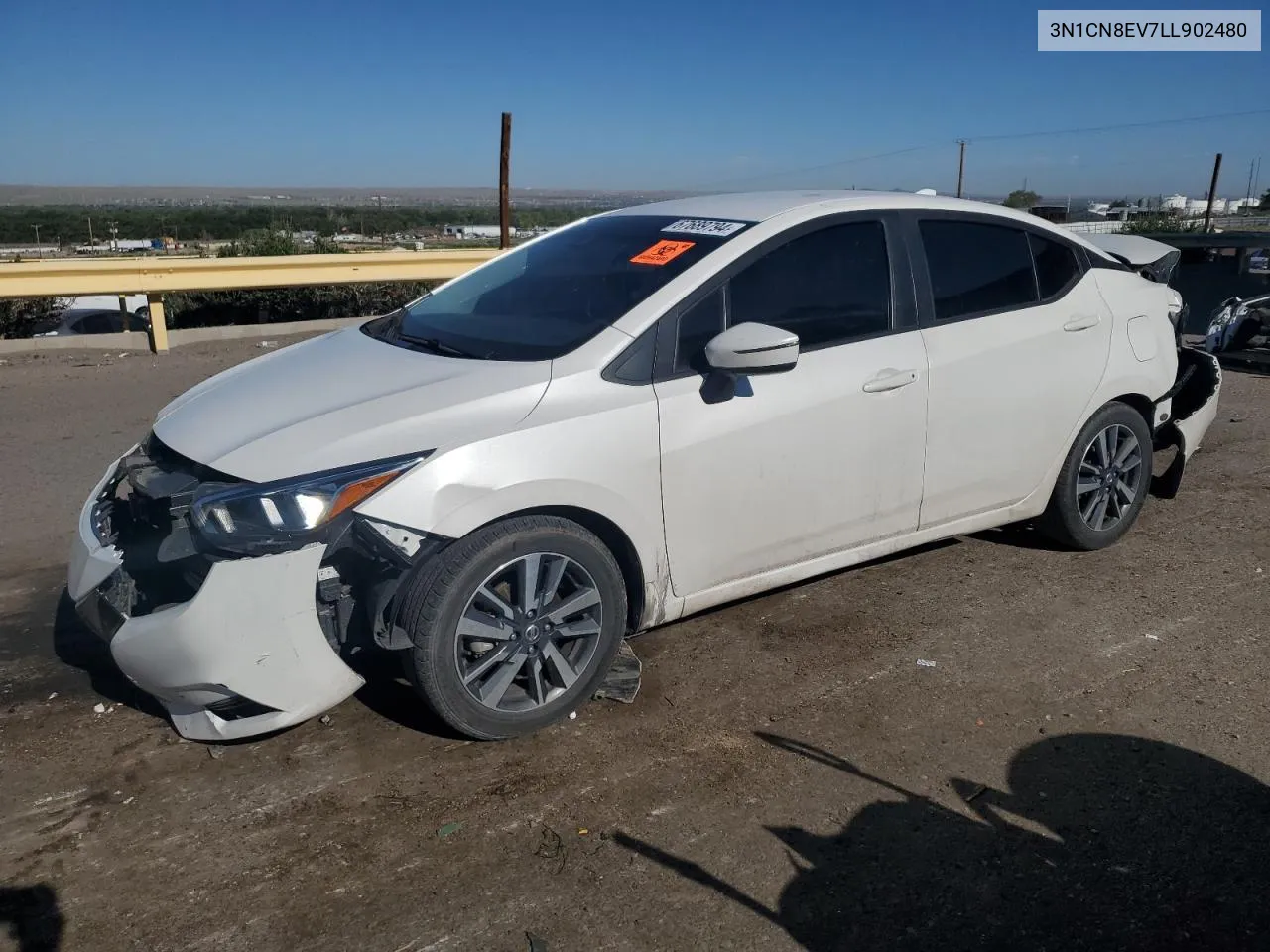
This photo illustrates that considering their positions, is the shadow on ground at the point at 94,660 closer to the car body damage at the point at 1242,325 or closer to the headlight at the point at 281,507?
the headlight at the point at 281,507

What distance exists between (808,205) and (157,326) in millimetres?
8818

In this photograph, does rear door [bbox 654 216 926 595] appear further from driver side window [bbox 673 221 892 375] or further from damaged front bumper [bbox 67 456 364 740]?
damaged front bumper [bbox 67 456 364 740]

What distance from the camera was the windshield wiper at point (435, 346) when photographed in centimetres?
380

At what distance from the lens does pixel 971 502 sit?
453 centimetres

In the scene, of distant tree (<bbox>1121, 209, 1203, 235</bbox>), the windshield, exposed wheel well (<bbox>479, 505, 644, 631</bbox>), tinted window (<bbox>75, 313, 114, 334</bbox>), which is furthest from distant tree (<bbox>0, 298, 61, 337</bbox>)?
distant tree (<bbox>1121, 209, 1203, 235</bbox>)

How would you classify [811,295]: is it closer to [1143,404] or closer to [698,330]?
[698,330]

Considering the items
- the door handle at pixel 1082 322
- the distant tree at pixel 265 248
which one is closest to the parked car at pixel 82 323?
the distant tree at pixel 265 248

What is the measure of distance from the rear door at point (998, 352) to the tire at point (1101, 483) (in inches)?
6.3

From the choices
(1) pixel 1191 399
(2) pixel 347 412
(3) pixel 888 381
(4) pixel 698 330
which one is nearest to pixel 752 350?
(4) pixel 698 330

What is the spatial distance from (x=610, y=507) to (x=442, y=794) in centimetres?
106

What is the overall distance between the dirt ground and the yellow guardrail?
6677 millimetres

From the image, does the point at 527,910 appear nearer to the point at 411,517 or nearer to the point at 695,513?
the point at 411,517

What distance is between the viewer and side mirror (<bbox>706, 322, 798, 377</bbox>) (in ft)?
11.6

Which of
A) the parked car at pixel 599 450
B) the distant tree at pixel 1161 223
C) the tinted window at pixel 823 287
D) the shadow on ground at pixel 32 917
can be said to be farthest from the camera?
the distant tree at pixel 1161 223
